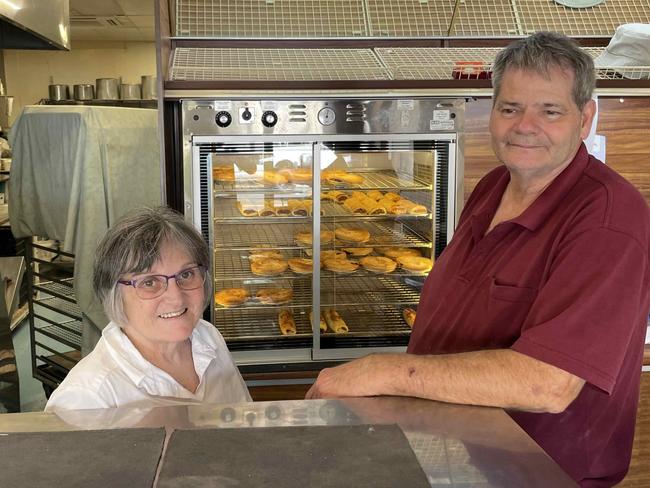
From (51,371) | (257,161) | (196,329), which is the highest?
(257,161)

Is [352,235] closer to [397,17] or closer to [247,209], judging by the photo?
[247,209]

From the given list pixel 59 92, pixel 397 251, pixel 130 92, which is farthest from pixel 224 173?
pixel 59 92

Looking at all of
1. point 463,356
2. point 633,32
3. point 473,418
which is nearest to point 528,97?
point 463,356

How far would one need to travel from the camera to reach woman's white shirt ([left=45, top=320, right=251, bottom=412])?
1.42m

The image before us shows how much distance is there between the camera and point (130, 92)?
9.53 metres

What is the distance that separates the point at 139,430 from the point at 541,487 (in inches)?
19.4

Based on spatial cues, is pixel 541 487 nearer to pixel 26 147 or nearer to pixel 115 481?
pixel 115 481

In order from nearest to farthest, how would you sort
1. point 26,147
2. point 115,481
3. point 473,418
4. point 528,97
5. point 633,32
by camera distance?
point 115,481 < point 473,418 < point 528,97 < point 633,32 < point 26,147

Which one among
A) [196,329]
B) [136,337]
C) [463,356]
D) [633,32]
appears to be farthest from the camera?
[633,32]

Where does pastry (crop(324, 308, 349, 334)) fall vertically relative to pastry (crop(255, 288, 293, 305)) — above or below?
below

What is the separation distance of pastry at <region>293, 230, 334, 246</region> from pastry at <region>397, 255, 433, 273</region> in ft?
1.23

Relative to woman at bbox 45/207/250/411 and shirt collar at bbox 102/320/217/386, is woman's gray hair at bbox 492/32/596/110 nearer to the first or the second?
woman at bbox 45/207/250/411

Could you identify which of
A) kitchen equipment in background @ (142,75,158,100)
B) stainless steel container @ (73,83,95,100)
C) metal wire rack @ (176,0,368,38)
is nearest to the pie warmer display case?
metal wire rack @ (176,0,368,38)

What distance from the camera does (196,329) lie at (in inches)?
69.4
